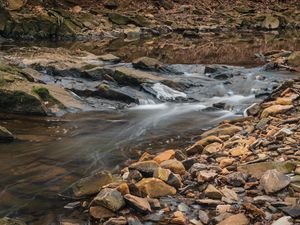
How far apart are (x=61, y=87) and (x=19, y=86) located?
77.6 inches

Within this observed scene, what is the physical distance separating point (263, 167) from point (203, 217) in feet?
4.28

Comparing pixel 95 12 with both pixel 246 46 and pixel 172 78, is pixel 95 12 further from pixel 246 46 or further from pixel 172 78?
pixel 172 78

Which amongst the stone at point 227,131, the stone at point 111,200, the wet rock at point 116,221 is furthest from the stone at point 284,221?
the stone at point 227,131

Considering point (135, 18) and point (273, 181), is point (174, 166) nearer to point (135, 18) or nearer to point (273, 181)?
point (273, 181)

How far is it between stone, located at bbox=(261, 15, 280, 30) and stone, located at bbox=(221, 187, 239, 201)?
109 ft

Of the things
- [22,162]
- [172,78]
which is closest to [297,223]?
[22,162]

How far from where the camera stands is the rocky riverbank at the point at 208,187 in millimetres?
4570

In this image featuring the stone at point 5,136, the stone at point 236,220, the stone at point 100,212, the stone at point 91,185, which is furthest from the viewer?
the stone at point 5,136

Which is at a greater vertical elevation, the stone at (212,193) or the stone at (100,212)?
the stone at (212,193)

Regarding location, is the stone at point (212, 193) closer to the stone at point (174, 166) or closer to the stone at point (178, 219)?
the stone at point (178, 219)

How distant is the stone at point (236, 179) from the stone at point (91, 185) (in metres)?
1.42

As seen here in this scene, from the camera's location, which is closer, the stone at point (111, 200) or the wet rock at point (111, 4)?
the stone at point (111, 200)

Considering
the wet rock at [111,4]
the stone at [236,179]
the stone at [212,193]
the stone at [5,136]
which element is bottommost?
the stone at [5,136]

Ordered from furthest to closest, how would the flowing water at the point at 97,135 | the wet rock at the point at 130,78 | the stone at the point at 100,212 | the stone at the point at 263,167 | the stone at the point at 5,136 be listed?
the wet rock at the point at 130,78 < the stone at the point at 5,136 < the flowing water at the point at 97,135 < the stone at the point at 263,167 < the stone at the point at 100,212
